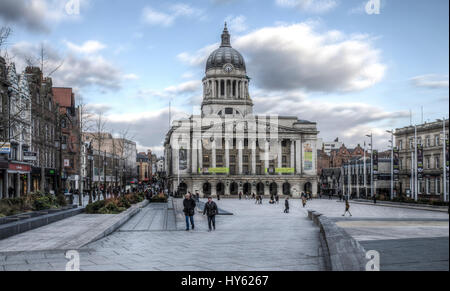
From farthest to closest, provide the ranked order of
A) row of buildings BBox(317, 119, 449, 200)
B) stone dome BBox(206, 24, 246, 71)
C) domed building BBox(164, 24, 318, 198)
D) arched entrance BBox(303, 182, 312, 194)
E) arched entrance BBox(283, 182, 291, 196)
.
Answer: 1. stone dome BBox(206, 24, 246, 71)
2. arched entrance BBox(303, 182, 312, 194)
3. arched entrance BBox(283, 182, 291, 196)
4. domed building BBox(164, 24, 318, 198)
5. row of buildings BBox(317, 119, 449, 200)

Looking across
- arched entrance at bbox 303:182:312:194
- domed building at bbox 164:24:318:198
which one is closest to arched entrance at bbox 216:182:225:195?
domed building at bbox 164:24:318:198

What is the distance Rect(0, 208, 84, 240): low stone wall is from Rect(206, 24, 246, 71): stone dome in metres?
104

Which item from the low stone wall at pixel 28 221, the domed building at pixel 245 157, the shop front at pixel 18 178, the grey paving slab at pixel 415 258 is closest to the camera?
the grey paving slab at pixel 415 258

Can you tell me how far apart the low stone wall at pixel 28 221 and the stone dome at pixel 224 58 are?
103701 mm

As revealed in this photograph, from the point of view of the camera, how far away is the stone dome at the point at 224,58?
128 metres

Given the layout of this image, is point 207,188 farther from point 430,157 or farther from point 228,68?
point 430,157

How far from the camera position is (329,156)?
505 feet

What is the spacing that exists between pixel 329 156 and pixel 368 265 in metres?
151

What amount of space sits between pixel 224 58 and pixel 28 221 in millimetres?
111964

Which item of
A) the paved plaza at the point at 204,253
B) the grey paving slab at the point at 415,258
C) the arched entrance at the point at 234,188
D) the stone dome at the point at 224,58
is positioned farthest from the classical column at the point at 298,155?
the grey paving slab at the point at 415,258

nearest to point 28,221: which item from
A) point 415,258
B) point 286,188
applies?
point 415,258

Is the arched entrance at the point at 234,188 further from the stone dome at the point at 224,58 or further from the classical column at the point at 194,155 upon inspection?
the stone dome at the point at 224,58

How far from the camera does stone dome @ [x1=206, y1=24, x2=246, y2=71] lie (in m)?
128

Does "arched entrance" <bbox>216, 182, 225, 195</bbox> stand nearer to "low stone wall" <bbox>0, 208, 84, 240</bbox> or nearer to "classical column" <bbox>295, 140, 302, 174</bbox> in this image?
"classical column" <bbox>295, 140, 302, 174</bbox>
